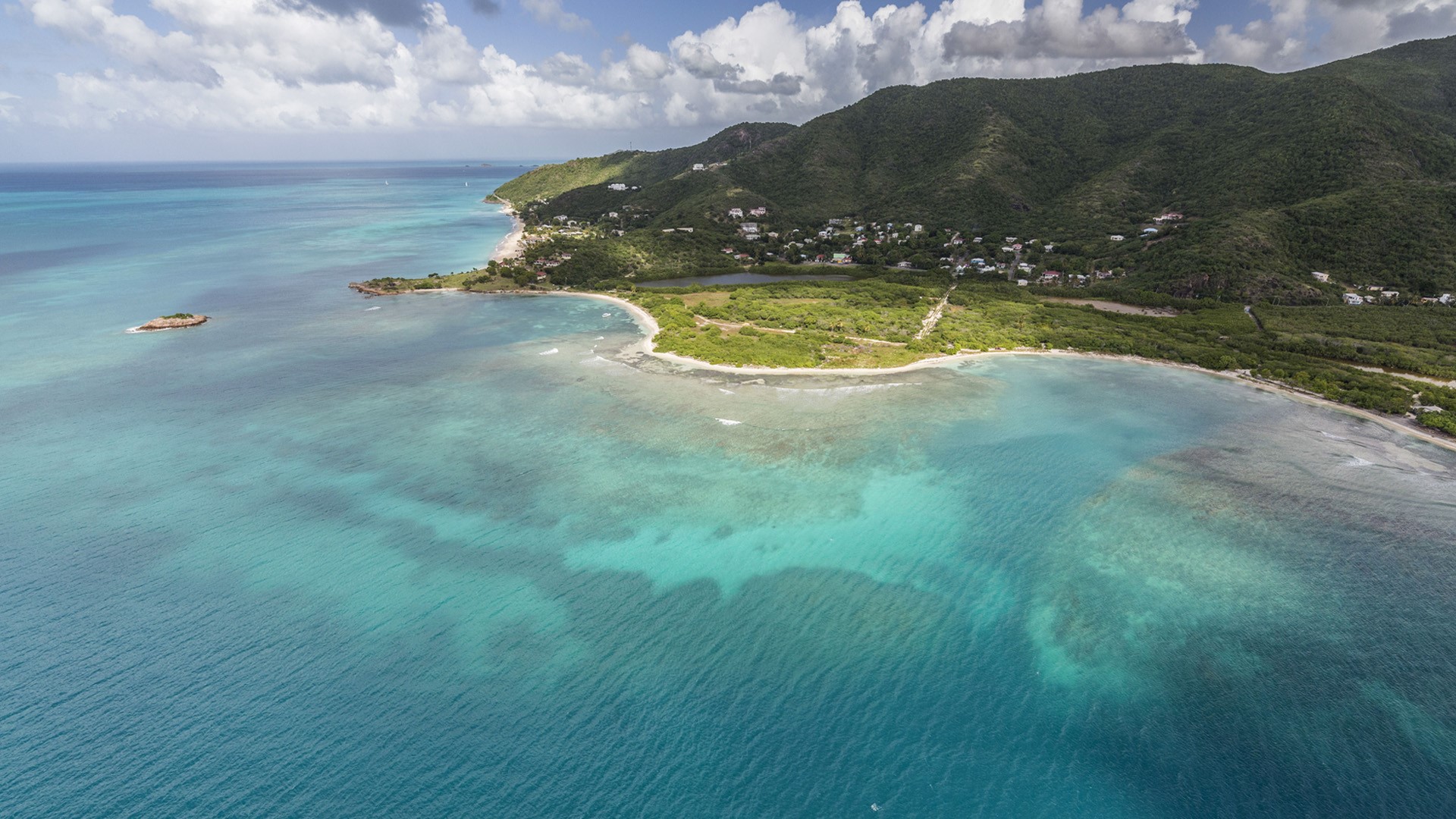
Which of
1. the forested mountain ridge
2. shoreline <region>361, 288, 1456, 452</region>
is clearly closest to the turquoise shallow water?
shoreline <region>361, 288, 1456, 452</region>

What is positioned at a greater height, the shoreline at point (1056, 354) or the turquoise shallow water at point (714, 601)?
the shoreline at point (1056, 354)

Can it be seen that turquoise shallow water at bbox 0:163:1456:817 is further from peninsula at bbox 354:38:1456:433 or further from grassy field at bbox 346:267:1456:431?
peninsula at bbox 354:38:1456:433

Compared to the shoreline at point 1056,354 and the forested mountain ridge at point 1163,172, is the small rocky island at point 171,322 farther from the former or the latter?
the forested mountain ridge at point 1163,172

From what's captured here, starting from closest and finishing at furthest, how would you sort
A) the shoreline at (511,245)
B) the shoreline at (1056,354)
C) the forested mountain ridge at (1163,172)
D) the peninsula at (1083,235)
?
the shoreline at (1056,354) → the peninsula at (1083,235) → the forested mountain ridge at (1163,172) → the shoreline at (511,245)

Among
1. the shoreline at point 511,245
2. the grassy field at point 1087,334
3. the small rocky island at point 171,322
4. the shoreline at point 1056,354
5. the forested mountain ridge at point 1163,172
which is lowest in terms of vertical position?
the small rocky island at point 171,322

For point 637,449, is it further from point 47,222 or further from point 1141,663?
point 47,222

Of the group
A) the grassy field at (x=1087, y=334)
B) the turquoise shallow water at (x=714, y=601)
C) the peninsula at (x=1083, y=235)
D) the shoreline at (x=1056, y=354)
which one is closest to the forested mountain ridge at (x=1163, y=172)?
the peninsula at (x=1083, y=235)

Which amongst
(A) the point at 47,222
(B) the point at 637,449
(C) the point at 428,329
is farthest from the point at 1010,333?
(A) the point at 47,222
